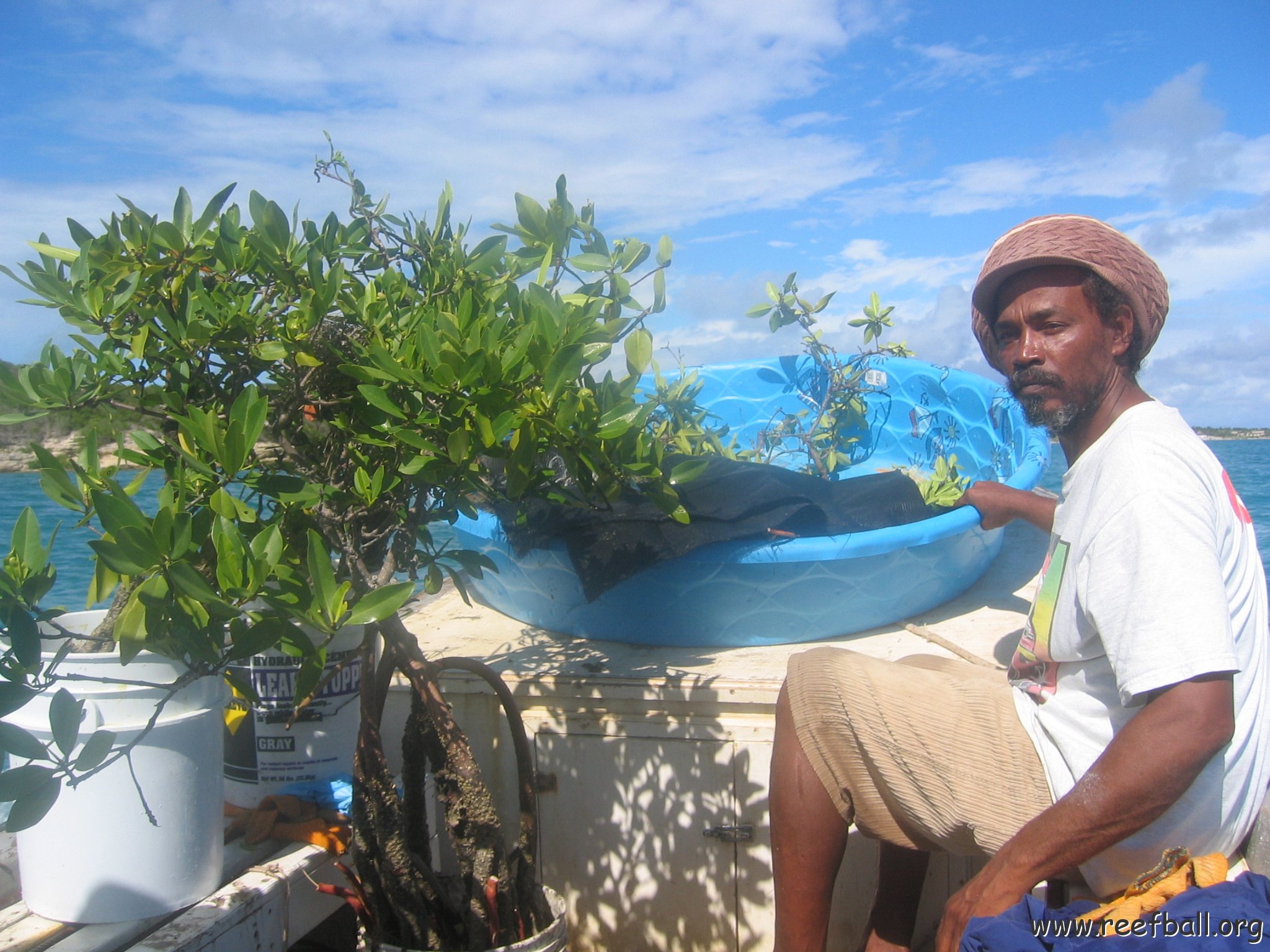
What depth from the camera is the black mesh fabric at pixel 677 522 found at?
2.04 meters

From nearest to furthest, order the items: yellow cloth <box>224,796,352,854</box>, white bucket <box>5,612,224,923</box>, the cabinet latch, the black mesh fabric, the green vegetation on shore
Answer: the green vegetation on shore < white bucket <box>5,612,224,923</box> < yellow cloth <box>224,796,352,854</box> < the cabinet latch < the black mesh fabric

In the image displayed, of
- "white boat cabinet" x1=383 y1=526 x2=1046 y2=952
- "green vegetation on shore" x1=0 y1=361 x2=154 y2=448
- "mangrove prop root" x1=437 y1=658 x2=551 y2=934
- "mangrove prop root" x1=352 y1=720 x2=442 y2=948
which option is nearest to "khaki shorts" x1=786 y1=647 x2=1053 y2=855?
"white boat cabinet" x1=383 y1=526 x2=1046 y2=952

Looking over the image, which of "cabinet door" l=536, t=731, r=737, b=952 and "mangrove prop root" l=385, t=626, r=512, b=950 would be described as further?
"cabinet door" l=536, t=731, r=737, b=952

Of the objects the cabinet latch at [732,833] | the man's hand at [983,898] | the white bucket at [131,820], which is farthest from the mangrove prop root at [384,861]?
the man's hand at [983,898]

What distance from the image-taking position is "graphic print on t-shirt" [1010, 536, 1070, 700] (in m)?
1.36

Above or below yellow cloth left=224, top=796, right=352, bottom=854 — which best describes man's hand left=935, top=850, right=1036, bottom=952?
above

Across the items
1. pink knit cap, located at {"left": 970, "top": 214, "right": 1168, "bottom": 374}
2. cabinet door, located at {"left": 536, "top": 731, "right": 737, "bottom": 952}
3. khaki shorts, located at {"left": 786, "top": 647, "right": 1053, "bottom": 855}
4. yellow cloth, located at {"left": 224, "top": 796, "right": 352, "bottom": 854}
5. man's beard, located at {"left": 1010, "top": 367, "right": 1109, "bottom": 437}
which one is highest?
pink knit cap, located at {"left": 970, "top": 214, "right": 1168, "bottom": 374}

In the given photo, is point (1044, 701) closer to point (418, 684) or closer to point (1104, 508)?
point (1104, 508)

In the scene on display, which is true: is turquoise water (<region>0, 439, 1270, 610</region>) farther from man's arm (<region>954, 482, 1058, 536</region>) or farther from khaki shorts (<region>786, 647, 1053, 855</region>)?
khaki shorts (<region>786, 647, 1053, 855</region>)

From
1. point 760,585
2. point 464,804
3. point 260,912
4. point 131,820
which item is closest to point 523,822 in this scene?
point 464,804

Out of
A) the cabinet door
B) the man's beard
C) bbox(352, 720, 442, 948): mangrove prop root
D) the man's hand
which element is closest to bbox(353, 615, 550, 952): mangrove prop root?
bbox(352, 720, 442, 948): mangrove prop root

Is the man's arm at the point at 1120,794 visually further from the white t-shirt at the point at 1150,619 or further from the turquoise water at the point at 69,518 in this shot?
the turquoise water at the point at 69,518

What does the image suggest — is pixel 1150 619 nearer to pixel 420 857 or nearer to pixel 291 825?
pixel 420 857

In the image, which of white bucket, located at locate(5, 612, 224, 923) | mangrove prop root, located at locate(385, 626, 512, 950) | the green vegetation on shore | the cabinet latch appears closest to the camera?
the green vegetation on shore
